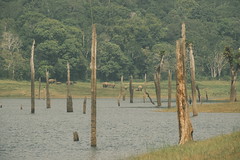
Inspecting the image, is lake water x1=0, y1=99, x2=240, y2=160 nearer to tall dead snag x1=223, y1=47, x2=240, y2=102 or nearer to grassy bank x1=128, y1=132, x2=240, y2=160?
grassy bank x1=128, y1=132, x2=240, y2=160

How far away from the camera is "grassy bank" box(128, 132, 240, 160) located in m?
25.7

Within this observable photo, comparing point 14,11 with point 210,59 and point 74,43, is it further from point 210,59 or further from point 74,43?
point 210,59

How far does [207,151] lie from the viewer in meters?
27.6

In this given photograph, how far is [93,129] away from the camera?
37.8 meters

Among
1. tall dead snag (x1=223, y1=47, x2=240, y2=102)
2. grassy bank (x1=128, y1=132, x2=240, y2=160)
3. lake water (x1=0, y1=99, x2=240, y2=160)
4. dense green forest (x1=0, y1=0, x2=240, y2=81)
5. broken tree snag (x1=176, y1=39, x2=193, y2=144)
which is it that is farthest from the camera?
dense green forest (x1=0, y1=0, x2=240, y2=81)

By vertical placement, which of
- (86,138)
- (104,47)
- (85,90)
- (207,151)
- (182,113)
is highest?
(104,47)

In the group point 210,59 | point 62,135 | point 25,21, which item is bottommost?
point 62,135

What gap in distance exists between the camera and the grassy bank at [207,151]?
25.7m

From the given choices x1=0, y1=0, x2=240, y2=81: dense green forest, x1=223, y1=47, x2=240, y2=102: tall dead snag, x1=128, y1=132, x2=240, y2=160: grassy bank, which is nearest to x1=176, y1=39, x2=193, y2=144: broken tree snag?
x1=128, y1=132, x2=240, y2=160: grassy bank

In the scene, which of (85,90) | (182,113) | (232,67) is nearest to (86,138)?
(182,113)

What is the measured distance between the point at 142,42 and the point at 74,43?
1140 inches

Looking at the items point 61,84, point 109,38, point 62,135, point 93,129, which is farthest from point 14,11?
point 93,129

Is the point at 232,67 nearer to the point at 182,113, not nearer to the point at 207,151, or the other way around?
the point at 182,113

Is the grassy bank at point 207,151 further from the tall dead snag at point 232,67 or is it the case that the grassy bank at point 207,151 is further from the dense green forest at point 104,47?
the dense green forest at point 104,47
